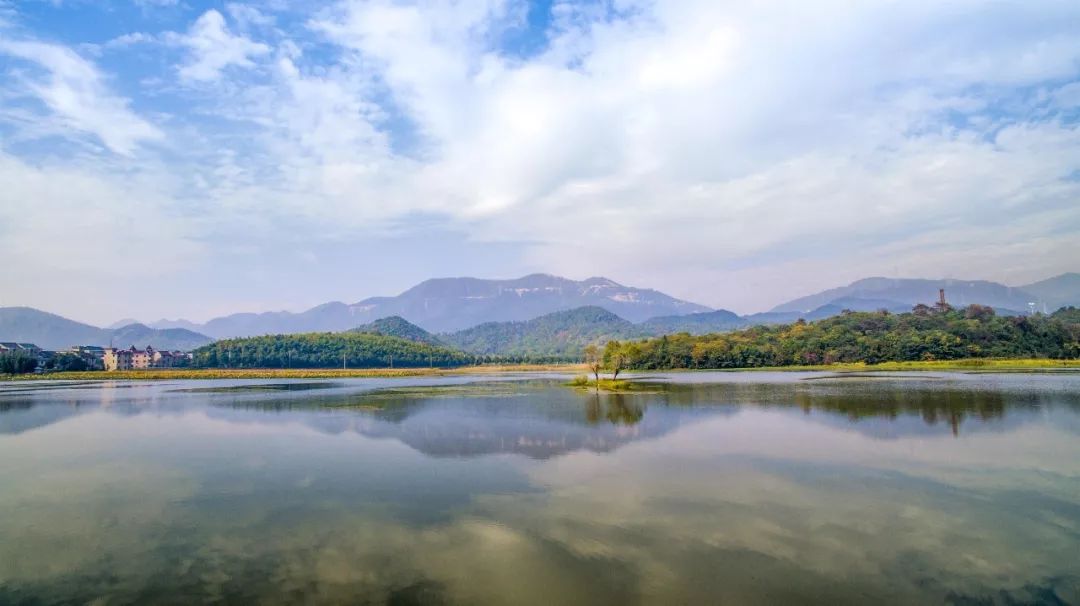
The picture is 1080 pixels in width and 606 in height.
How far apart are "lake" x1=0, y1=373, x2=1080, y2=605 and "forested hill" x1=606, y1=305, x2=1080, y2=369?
5685 cm

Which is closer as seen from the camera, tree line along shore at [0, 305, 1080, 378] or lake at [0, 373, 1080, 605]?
lake at [0, 373, 1080, 605]

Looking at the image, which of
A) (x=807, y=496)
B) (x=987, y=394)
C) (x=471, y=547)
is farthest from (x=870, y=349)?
(x=471, y=547)

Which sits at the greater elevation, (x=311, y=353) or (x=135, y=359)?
(x=135, y=359)

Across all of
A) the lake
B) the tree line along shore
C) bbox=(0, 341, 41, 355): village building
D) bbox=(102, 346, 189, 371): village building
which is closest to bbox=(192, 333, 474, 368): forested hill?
the tree line along shore

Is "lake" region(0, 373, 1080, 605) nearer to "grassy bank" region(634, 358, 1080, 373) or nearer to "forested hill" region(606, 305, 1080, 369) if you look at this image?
"grassy bank" region(634, 358, 1080, 373)

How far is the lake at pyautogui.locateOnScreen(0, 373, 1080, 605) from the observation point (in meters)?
9.11

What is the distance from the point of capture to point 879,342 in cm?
9525

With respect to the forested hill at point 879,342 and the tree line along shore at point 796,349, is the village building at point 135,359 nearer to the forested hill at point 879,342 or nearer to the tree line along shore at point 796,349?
the tree line along shore at point 796,349

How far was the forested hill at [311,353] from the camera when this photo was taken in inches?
5025

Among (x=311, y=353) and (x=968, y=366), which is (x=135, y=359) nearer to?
(x=311, y=353)

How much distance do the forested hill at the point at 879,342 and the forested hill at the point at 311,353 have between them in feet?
204

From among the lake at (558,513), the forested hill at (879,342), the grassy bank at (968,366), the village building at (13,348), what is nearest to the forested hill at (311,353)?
the village building at (13,348)

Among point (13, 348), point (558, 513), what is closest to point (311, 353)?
point (13, 348)

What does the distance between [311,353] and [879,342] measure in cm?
11153
